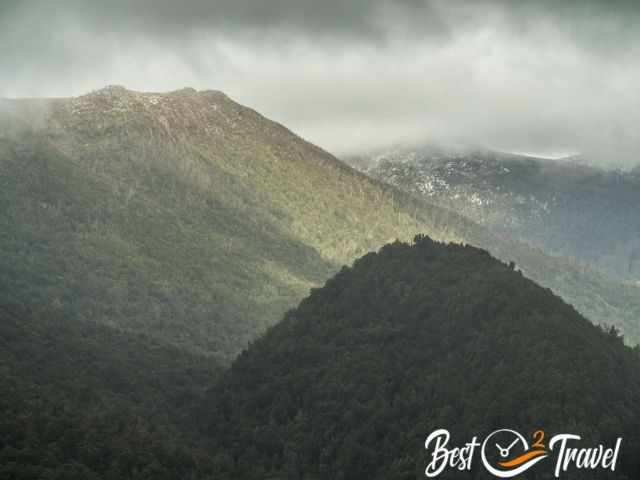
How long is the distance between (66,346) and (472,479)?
87.4m

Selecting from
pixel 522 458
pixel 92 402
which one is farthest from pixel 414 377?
pixel 92 402

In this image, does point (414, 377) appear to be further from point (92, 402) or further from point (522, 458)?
point (92, 402)

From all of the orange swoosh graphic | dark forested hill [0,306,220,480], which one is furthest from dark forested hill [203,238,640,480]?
dark forested hill [0,306,220,480]

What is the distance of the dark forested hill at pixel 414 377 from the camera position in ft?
372

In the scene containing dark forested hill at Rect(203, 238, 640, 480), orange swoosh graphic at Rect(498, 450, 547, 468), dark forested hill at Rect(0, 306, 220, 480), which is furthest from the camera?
dark forested hill at Rect(203, 238, 640, 480)

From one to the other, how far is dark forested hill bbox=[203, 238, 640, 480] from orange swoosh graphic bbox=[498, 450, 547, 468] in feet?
5.29

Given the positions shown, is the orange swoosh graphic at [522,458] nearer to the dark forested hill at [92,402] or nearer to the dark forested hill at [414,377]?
the dark forested hill at [414,377]

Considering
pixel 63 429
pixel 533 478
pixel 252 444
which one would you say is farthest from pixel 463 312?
pixel 63 429

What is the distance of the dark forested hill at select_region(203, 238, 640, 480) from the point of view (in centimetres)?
11338

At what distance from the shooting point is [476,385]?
124 m

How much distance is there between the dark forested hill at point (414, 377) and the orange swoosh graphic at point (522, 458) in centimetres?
161

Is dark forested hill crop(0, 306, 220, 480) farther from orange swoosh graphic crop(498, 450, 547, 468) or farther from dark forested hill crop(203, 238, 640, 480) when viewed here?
orange swoosh graphic crop(498, 450, 547, 468)

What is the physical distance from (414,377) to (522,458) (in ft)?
110

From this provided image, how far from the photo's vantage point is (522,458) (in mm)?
102250
